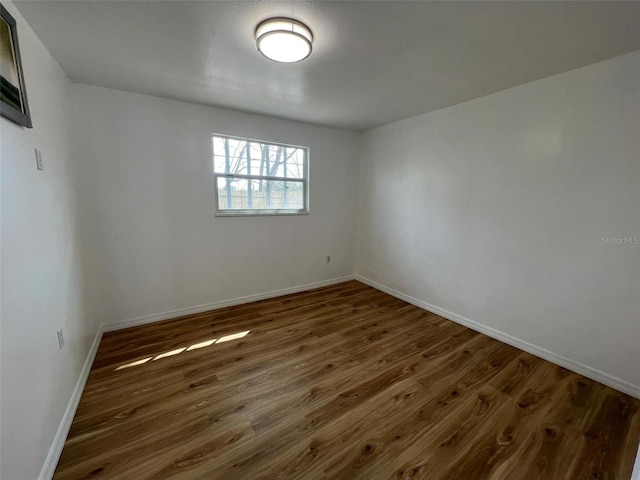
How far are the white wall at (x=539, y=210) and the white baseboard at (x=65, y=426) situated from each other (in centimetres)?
338

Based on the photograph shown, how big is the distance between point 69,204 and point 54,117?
0.62 metres

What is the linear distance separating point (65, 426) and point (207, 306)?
1.69 meters

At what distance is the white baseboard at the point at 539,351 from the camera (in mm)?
1949

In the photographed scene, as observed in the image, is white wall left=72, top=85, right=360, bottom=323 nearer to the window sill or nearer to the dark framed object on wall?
the window sill

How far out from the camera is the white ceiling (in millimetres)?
1389

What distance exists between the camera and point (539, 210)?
229cm

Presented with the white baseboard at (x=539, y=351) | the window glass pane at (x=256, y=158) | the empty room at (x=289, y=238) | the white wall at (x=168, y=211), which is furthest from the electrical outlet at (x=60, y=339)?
the white baseboard at (x=539, y=351)

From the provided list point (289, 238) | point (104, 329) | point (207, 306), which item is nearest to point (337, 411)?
point (207, 306)

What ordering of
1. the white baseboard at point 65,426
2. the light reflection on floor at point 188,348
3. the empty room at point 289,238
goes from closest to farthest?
the white baseboard at point 65,426
the empty room at point 289,238
the light reflection on floor at point 188,348

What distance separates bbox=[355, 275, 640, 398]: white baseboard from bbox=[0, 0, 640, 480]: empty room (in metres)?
0.02

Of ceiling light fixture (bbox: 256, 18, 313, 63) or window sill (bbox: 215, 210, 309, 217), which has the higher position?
ceiling light fixture (bbox: 256, 18, 313, 63)

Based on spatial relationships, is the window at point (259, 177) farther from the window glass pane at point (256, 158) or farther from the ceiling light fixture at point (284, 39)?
the ceiling light fixture at point (284, 39)

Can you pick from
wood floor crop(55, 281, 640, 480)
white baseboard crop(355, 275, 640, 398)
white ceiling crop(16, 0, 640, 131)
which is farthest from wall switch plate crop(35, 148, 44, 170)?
white baseboard crop(355, 275, 640, 398)

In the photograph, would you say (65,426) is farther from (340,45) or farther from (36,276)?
(340,45)
